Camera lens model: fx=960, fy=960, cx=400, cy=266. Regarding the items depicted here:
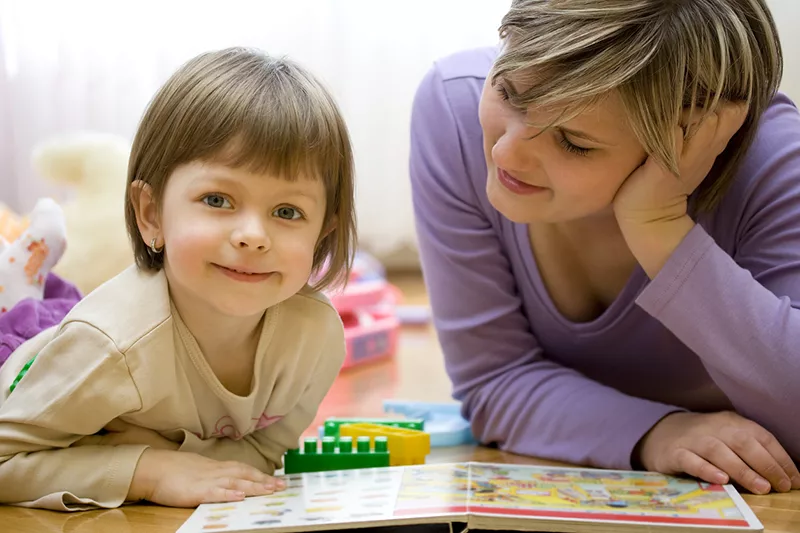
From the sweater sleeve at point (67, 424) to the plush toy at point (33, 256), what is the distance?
337 millimetres

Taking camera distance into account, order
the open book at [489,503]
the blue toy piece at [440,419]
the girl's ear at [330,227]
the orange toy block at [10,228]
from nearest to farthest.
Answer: the open book at [489,503] → the girl's ear at [330,227] → the blue toy piece at [440,419] → the orange toy block at [10,228]

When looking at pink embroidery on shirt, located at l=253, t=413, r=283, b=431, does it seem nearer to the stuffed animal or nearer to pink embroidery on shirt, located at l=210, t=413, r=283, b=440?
pink embroidery on shirt, located at l=210, t=413, r=283, b=440

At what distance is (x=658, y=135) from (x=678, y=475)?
356 mm

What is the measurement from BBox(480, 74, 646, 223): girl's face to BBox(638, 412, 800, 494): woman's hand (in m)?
0.26

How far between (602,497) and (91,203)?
122 centimetres

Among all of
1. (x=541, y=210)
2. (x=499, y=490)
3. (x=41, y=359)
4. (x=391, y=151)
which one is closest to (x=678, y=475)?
(x=499, y=490)

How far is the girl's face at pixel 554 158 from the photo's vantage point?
3.06 ft

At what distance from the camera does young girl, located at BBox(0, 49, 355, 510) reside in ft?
3.00

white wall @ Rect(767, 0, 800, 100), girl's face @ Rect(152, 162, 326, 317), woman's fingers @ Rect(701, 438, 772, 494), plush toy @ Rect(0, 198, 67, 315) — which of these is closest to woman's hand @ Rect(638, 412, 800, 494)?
woman's fingers @ Rect(701, 438, 772, 494)

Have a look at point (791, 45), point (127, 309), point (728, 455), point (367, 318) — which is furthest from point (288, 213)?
point (367, 318)

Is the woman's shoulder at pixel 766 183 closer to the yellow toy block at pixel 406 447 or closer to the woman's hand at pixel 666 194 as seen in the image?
the woman's hand at pixel 666 194

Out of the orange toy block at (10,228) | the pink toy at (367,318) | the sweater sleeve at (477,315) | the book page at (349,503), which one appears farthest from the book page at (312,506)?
the pink toy at (367,318)

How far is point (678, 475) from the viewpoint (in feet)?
3.28

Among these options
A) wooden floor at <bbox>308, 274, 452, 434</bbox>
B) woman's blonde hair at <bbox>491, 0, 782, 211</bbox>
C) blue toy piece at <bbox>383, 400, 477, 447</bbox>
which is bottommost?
wooden floor at <bbox>308, 274, 452, 434</bbox>
